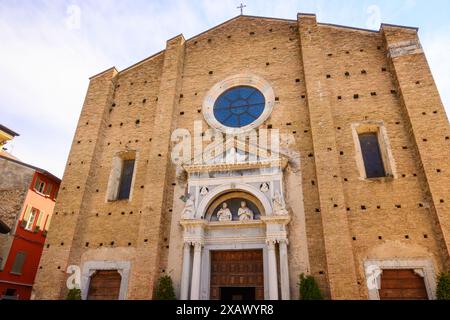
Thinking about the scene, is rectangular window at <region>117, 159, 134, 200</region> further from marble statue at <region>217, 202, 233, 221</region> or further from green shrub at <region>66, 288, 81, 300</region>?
marble statue at <region>217, 202, 233, 221</region>

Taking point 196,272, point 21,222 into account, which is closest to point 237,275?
point 196,272

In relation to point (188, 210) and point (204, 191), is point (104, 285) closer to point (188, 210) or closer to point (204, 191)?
point (188, 210)

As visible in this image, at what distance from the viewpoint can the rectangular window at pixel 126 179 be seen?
11.7 m

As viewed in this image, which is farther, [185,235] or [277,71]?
[277,71]

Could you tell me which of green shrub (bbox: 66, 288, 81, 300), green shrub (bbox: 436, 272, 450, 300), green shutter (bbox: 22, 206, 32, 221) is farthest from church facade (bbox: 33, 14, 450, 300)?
green shutter (bbox: 22, 206, 32, 221)

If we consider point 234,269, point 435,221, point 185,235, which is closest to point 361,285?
point 435,221

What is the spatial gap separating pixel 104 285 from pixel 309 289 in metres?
6.24

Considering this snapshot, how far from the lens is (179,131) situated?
11.9m

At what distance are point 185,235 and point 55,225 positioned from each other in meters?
Answer: 4.84

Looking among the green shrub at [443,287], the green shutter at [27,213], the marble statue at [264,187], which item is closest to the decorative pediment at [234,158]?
the marble statue at [264,187]

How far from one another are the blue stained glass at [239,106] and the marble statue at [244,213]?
315 centimetres

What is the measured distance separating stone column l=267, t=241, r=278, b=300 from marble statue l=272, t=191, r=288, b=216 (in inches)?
33.2

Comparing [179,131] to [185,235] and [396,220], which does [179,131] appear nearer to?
[185,235]

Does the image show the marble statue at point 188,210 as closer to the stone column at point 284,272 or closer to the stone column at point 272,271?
the stone column at point 272,271
